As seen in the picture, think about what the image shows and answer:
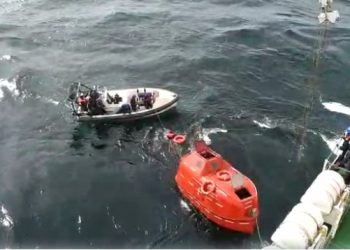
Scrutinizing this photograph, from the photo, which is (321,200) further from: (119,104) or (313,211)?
(119,104)

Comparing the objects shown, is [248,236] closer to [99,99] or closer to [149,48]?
[99,99]

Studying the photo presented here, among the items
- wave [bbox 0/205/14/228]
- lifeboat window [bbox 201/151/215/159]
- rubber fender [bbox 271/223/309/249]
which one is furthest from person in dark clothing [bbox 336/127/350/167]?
wave [bbox 0/205/14/228]

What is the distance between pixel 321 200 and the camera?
21.5 metres

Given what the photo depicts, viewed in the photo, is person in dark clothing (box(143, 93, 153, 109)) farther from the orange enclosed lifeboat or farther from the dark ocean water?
the orange enclosed lifeboat

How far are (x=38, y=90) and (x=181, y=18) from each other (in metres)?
19.3

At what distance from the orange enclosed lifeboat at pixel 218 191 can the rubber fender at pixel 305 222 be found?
3868 millimetres

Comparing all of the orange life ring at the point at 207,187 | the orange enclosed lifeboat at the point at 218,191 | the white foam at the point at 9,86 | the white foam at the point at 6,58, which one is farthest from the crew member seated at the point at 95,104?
the white foam at the point at 6,58

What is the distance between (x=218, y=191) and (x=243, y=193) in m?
1.30

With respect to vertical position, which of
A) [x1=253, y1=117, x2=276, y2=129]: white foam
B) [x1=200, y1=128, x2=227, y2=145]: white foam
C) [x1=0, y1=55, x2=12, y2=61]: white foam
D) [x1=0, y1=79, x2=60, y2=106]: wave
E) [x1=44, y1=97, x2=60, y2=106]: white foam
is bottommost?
[x1=200, y1=128, x2=227, y2=145]: white foam

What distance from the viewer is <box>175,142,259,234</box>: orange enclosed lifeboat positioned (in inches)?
952

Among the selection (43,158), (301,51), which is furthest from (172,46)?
(43,158)

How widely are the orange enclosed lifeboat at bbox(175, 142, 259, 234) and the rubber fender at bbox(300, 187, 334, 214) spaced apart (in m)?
3.42

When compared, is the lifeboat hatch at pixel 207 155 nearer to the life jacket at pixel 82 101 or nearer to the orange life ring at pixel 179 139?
the orange life ring at pixel 179 139

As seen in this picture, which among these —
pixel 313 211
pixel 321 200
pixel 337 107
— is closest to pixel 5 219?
pixel 313 211
